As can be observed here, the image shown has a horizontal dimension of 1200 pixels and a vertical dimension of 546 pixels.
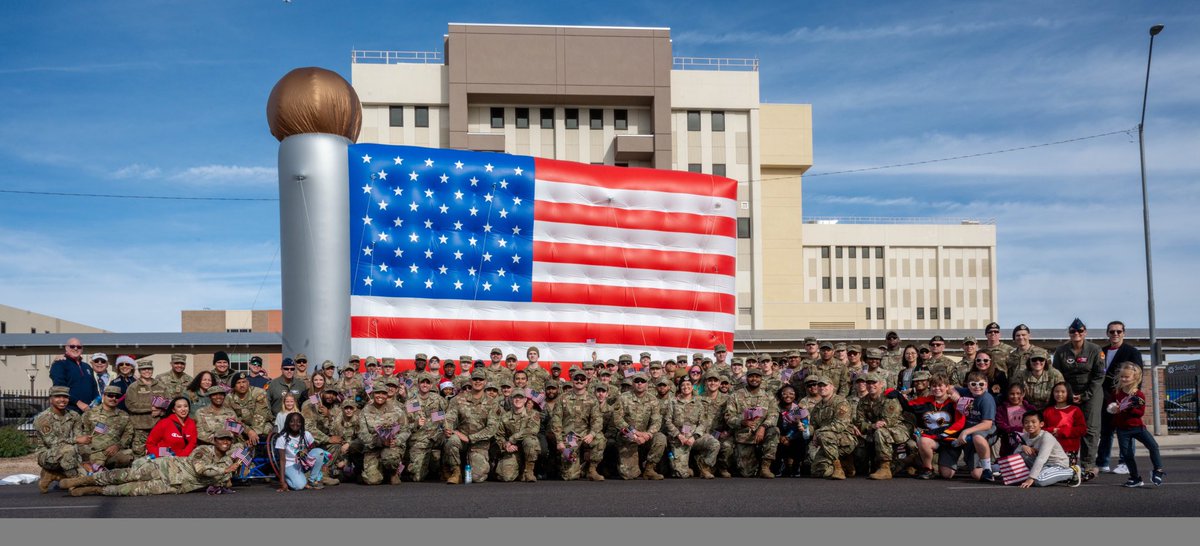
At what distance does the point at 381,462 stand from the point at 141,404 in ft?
10.7

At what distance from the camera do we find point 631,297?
60.0 ft

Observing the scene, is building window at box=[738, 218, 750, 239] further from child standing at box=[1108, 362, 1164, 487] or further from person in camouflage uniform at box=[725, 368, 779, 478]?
child standing at box=[1108, 362, 1164, 487]

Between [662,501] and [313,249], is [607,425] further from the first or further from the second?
[313,249]

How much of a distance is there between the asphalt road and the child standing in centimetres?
20

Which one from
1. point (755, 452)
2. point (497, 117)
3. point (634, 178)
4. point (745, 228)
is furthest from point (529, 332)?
point (745, 228)

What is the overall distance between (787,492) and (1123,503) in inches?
133

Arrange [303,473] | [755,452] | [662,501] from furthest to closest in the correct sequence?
1. [755,452]
2. [303,473]
3. [662,501]

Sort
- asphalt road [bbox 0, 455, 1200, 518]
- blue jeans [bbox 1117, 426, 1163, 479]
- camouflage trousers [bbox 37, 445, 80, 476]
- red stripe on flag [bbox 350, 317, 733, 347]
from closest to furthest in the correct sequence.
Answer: asphalt road [bbox 0, 455, 1200, 518], blue jeans [bbox 1117, 426, 1163, 479], camouflage trousers [bbox 37, 445, 80, 476], red stripe on flag [bbox 350, 317, 733, 347]

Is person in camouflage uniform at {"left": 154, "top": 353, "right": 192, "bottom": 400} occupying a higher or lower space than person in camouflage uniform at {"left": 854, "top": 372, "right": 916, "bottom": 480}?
higher

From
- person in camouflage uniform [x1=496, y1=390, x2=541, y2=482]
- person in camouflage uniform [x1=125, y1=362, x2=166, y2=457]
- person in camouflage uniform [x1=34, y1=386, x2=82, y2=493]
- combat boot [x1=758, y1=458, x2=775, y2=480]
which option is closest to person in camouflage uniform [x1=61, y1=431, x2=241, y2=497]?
person in camouflage uniform [x1=34, y1=386, x2=82, y2=493]

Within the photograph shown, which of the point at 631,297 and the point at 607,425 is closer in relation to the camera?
the point at 607,425

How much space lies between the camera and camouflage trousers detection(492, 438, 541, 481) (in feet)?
38.8

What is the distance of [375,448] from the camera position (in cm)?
1175

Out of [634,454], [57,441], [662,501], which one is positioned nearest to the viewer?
[662,501]
